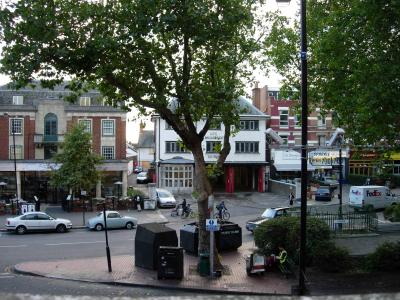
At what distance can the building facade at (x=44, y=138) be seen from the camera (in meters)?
45.7

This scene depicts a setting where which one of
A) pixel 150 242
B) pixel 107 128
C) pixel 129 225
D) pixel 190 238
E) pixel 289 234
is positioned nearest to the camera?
pixel 289 234

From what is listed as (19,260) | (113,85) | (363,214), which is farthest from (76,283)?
(363,214)

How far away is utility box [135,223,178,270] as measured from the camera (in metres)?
19.2

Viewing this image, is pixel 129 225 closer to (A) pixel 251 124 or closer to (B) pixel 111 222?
(B) pixel 111 222

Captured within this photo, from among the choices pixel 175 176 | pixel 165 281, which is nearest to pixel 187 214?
pixel 175 176

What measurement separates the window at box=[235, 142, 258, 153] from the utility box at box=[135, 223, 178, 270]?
114 ft

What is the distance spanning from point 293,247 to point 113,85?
8812 millimetres

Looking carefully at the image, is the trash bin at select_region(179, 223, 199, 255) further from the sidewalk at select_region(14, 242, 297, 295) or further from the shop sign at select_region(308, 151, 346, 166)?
the shop sign at select_region(308, 151, 346, 166)

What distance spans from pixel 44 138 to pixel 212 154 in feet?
56.4

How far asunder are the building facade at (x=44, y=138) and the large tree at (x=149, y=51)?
27066 millimetres

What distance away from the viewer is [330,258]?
17.8m

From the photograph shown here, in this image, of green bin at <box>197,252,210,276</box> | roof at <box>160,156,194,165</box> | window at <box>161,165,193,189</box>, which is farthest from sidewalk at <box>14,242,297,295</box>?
window at <box>161,165,193,189</box>

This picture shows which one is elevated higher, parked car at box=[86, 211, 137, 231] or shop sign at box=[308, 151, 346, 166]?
shop sign at box=[308, 151, 346, 166]

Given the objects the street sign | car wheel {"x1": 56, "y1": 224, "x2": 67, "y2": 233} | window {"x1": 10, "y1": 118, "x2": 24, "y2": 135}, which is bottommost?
car wheel {"x1": 56, "y1": 224, "x2": 67, "y2": 233}
